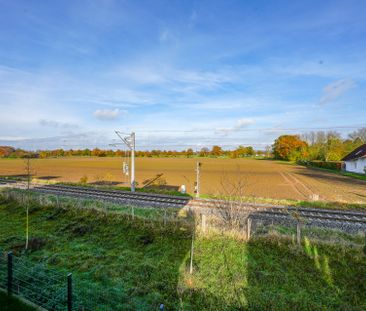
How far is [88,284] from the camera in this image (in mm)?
6238

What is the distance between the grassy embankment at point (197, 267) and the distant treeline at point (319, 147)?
63088 millimetres

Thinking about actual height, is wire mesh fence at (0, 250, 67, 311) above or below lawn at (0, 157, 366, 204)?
above

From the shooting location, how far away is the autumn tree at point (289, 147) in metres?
82.0

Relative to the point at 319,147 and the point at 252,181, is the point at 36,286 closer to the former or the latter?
the point at 252,181

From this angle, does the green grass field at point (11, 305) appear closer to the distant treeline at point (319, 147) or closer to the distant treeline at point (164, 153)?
the distant treeline at point (319, 147)

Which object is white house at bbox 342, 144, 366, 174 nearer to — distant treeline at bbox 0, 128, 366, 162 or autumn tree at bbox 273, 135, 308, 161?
distant treeline at bbox 0, 128, 366, 162

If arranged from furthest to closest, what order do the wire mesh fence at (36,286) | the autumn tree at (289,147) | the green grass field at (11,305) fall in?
the autumn tree at (289,147) → the wire mesh fence at (36,286) → the green grass field at (11,305)

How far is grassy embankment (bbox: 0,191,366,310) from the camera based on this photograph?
5.45m

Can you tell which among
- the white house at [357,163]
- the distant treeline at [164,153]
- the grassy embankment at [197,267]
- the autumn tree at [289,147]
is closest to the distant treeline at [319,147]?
the autumn tree at [289,147]

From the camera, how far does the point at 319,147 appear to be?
67.2m

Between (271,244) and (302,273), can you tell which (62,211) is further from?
(302,273)

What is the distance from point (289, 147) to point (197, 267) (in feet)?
311

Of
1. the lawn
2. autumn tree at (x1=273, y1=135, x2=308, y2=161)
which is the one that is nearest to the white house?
the lawn

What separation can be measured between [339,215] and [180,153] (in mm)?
137577
